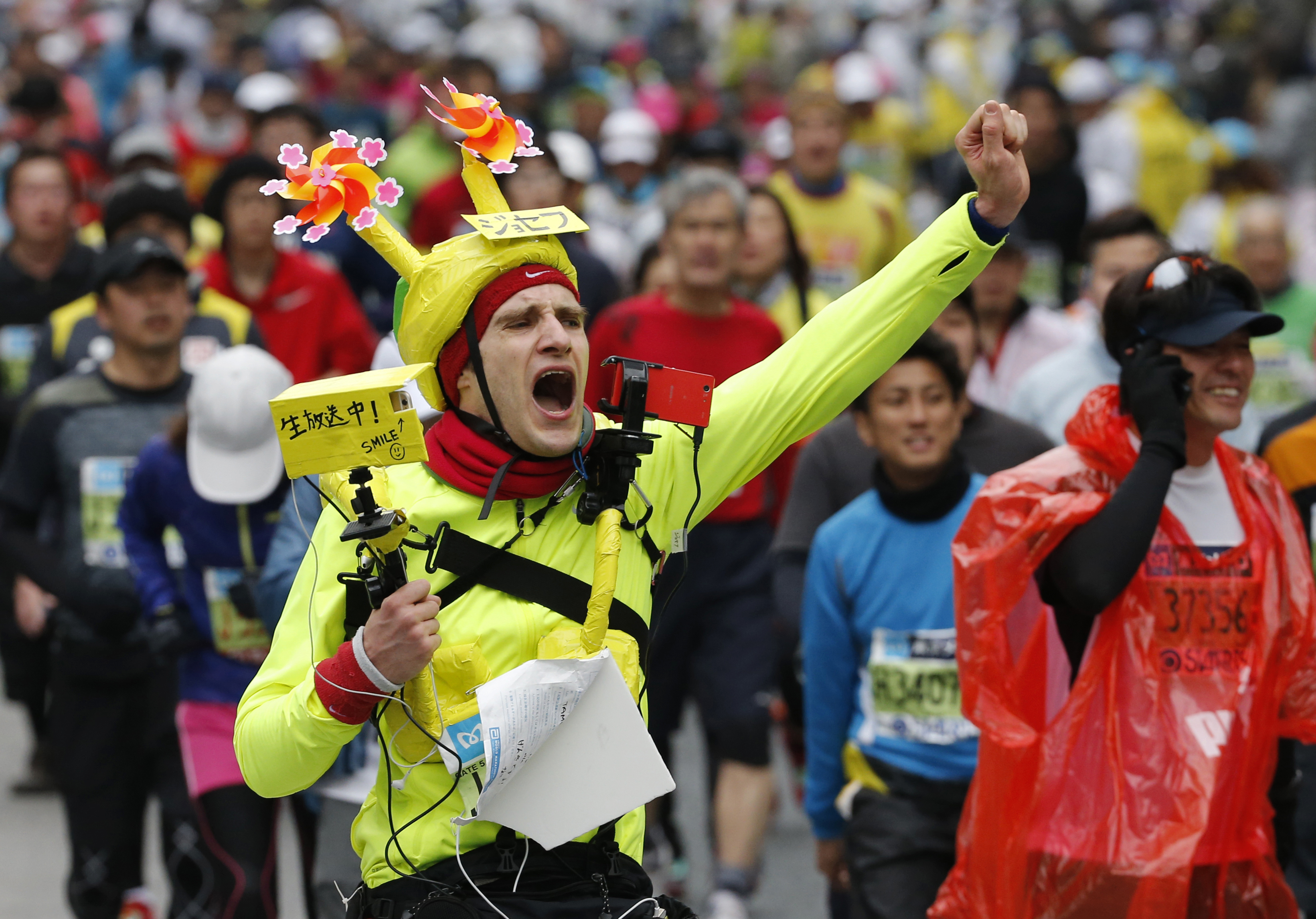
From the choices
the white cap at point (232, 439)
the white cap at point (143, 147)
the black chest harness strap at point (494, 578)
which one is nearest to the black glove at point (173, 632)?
the white cap at point (232, 439)

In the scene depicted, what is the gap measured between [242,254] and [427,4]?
1279cm

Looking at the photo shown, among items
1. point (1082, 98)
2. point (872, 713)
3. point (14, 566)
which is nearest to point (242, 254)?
point (14, 566)

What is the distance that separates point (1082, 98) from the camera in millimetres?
14547

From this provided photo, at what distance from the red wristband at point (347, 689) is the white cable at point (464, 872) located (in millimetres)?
305

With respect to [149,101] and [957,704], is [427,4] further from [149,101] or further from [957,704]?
[957,704]

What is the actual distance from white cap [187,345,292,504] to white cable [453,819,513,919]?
2370 millimetres

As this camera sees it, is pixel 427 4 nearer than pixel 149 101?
No

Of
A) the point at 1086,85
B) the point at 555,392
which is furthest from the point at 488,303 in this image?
the point at 1086,85

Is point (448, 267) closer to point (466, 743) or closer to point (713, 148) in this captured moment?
point (466, 743)

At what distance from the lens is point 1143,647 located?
386 cm

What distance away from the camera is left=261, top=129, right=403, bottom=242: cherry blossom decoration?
3.38m

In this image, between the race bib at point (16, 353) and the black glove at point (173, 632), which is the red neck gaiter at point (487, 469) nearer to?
the black glove at point (173, 632)

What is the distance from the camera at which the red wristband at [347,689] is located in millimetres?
3102

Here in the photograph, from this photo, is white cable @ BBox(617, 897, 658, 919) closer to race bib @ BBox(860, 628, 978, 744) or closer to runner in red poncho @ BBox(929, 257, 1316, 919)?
runner in red poncho @ BBox(929, 257, 1316, 919)
